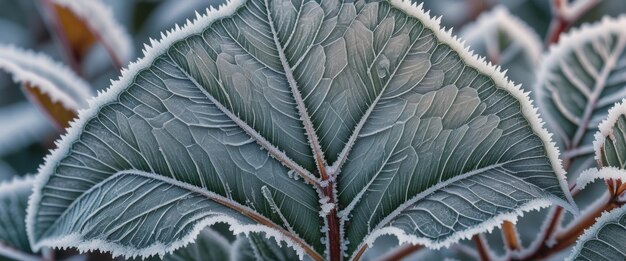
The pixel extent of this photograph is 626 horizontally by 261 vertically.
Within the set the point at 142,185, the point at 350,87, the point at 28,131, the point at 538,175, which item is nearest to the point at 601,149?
the point at 538,175

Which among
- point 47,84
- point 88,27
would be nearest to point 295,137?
point 47,84

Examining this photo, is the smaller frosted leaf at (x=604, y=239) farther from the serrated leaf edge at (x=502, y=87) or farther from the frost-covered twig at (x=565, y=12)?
the frost-covered twig at (x=565, y=12)

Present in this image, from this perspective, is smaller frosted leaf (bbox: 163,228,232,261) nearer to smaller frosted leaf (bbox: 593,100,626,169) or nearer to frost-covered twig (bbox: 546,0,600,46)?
smaller frosted leaf (bbox: 593,100,626,169)

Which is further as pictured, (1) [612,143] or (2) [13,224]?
(2) [13,224]

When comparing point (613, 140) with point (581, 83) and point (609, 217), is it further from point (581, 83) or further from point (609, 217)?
point (581, 83)

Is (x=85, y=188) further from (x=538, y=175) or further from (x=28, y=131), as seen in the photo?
(x=28, y=131)
